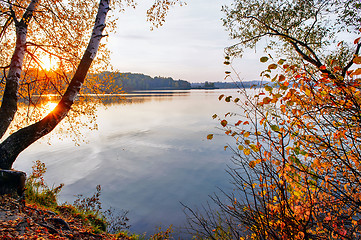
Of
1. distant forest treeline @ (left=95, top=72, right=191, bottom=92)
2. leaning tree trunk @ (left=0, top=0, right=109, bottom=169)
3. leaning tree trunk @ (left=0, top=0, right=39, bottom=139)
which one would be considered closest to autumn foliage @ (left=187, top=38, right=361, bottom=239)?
leaning tree trunk @ (left=0, top=0, right=109, bottom=169)

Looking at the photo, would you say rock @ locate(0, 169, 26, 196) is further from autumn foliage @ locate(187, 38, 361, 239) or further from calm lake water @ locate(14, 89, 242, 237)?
calm lake water @ locate(14, 89, 242, 237)

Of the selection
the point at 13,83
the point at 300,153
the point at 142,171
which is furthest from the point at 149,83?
the point at 300,153

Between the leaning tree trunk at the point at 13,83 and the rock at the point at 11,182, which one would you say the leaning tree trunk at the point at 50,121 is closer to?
the rock at the point at 11,182

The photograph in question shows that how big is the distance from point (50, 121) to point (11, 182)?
65.9 inches

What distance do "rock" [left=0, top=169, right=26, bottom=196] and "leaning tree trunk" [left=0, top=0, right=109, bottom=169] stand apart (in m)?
0.17

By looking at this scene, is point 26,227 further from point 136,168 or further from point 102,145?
→ point 102,145

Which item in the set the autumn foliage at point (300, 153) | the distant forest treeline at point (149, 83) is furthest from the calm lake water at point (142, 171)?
the distant forest treeline at point (149, 83)

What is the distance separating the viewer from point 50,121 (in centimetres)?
474

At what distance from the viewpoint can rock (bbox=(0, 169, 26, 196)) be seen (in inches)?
177

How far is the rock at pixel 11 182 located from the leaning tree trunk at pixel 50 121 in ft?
0.55

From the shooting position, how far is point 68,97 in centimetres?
486

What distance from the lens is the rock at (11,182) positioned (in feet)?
14.7

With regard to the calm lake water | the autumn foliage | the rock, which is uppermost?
the autumn foliage

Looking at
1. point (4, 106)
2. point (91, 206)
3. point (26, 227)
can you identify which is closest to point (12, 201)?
point (26, 227)
